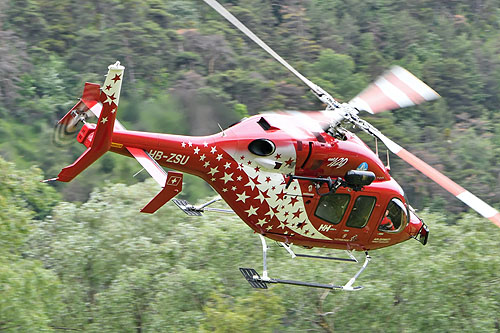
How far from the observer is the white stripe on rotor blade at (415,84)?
10947 millimetres

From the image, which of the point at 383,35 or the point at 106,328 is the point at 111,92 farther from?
the point at 383,35

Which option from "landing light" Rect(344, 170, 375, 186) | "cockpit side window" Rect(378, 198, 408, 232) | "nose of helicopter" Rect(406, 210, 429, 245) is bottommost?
"nose of helicopter" Rect(406, 210, 429, 245)

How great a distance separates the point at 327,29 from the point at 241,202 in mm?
45553

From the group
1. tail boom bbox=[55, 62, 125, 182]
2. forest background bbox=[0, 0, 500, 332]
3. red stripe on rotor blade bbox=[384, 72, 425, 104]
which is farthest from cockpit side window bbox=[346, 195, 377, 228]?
forest background bbox=[0, 0, 500, 332]

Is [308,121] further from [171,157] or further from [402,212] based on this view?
[402,212]

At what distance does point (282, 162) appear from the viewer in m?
11.0

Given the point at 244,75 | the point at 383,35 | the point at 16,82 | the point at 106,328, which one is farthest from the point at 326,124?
the point at 383,35

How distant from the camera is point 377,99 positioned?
37.7ft

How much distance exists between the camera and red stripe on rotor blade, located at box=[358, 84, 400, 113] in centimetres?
1138

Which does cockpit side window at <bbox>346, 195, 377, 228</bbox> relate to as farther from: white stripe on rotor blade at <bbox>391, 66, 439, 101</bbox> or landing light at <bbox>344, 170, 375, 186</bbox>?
white stripe on rotor blade at <bbox>391, 66, 439, 101</bbox>

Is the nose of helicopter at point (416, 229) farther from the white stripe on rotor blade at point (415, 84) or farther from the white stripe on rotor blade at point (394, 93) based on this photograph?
the white stripe on rotor blade at point (415, 84)

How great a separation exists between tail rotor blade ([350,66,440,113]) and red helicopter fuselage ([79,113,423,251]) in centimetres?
53

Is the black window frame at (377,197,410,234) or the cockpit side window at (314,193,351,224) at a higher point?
the cockpit side window at (314,193,351,224)

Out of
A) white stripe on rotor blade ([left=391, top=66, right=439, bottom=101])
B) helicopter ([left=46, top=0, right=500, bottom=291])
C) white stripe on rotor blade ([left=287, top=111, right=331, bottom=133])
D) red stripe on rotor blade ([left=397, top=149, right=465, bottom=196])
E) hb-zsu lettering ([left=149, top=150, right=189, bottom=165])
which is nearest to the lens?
red stripe on rotor blade ([left=397, top=149, right=465, bottom=196])
